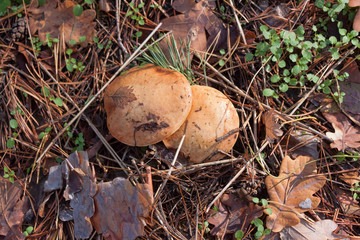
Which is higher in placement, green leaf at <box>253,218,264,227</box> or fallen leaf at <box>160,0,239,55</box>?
fallen leaf at <box>160,0,239,55</box>

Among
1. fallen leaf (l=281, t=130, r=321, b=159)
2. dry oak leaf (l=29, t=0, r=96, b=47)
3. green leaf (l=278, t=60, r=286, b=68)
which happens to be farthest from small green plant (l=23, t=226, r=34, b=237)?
green leaf (l=278, t=60, r=286, b=68)

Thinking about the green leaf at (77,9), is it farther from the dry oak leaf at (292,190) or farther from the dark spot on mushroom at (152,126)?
the dry oak leaf at (292,190)

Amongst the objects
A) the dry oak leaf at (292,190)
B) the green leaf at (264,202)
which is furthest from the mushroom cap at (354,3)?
the green leaf at (264,202)

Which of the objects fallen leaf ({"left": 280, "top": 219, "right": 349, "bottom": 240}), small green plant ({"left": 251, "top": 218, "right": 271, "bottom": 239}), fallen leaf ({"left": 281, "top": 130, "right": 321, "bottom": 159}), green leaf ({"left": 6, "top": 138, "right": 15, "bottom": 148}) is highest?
green leaf ({"left": 6, "top": 138, "right": 15, "bottom": 148})

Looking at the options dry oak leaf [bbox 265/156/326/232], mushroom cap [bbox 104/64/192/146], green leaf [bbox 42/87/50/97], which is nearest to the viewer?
mushroom cap [bbox 104/64/192/146]

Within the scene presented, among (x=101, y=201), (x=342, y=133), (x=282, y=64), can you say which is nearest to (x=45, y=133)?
(x=101, y=201)

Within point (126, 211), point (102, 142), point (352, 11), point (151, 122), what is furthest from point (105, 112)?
point (352, 11)

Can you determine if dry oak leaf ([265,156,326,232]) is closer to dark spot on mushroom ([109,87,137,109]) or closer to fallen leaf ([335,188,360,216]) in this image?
fallen leaf ([335,188,360,216])
